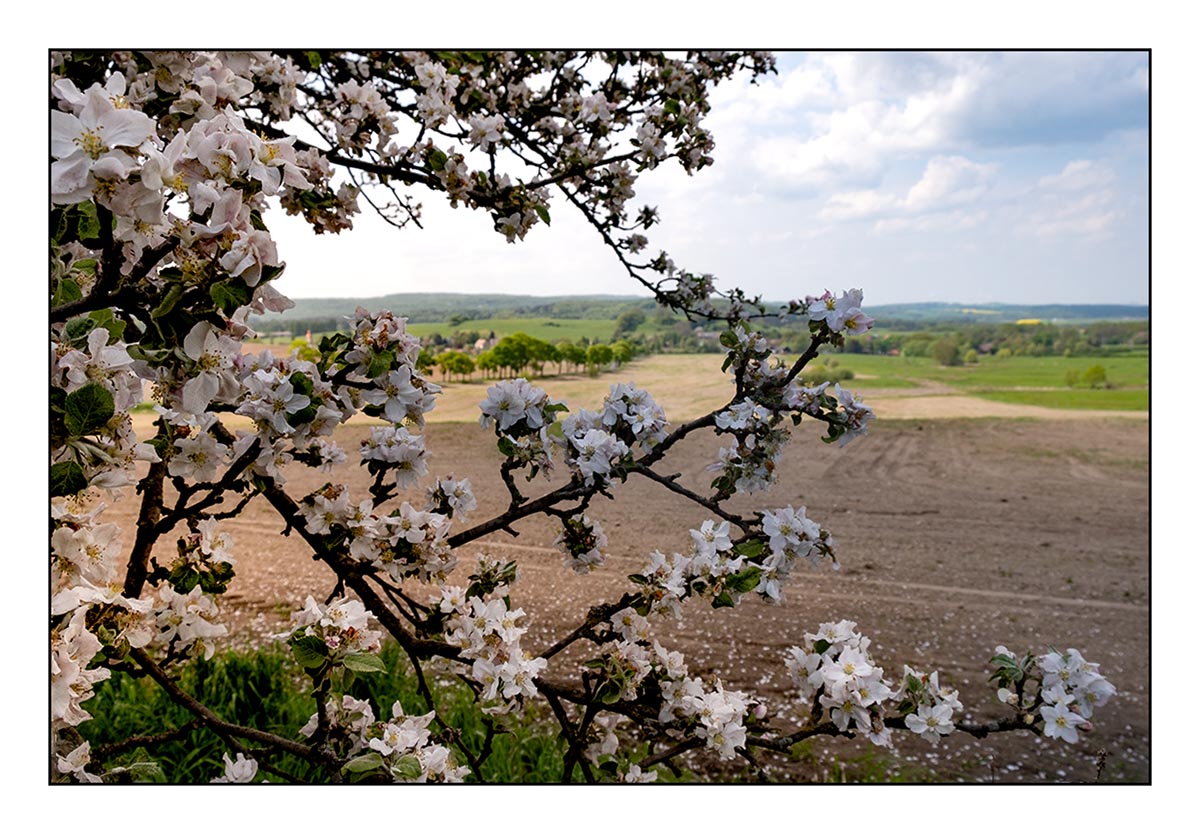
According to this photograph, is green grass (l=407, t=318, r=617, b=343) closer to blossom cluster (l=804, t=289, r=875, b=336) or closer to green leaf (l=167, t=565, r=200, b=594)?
green leaf (l=167, t=565, r=200, b=594)

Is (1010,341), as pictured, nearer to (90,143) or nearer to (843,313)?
(843,313)

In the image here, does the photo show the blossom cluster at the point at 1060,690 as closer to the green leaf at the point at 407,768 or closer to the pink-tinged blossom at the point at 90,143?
the green leaf at the point at 407,768

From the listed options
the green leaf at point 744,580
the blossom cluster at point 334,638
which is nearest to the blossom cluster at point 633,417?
the green leaf at point 744,580

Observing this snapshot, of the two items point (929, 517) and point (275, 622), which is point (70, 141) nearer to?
point (275, 622)

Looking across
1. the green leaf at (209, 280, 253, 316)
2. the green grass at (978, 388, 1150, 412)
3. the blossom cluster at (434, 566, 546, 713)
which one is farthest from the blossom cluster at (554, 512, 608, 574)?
the green grass at (978, 388, 1150, 412)

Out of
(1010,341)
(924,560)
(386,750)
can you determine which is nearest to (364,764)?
(386,750)

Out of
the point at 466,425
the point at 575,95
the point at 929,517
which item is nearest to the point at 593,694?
the point at 466,425
